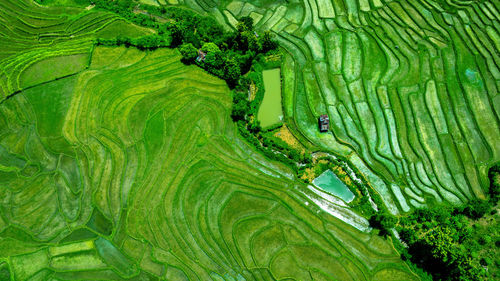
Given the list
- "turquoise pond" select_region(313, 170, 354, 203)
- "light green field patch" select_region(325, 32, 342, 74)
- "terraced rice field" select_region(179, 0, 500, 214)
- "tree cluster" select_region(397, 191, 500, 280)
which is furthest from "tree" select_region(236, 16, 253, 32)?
"tree cluster" select_region(397, 191, 500, 280)

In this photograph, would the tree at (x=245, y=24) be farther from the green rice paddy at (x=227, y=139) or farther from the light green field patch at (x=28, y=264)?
the light green field patch at (x=28, y=264)

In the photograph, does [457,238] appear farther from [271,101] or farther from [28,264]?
[28,264]

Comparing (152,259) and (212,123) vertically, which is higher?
(212,123)

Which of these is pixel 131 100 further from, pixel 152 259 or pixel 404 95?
pixel 404 95

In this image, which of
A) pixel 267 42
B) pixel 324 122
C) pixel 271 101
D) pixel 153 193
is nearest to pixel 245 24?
pixel 267 42

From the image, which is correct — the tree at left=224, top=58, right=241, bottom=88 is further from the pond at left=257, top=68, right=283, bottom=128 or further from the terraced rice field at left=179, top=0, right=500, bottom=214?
the terraced rice field at left=179, top=0, right=500, bottom=214

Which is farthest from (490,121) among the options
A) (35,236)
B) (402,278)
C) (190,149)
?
(35,236)
